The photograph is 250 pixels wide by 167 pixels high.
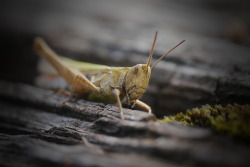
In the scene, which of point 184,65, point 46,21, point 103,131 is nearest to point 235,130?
point 103,131

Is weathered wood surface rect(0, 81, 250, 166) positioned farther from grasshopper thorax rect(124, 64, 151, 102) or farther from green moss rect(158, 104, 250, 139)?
grasshopper thorax rect(124, 64, 151, 102)

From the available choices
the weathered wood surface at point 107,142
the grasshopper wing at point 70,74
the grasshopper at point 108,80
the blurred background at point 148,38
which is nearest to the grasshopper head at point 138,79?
the grasshopper at point 108,80

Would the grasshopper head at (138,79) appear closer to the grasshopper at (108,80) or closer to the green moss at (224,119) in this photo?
the grasshopper at (108,80)

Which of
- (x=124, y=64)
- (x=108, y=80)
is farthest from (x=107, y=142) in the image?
(x=124, y=64)

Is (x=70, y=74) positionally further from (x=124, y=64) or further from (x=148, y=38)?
(x=148, y=38)

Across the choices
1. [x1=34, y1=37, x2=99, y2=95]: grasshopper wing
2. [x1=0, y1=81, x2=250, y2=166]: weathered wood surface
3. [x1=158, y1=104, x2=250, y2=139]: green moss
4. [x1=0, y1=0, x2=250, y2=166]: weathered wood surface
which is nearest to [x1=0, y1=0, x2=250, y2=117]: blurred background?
[x1=0, y1=0, x2=250, y2=166]: weathered wood surface
